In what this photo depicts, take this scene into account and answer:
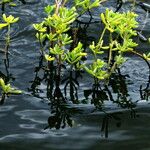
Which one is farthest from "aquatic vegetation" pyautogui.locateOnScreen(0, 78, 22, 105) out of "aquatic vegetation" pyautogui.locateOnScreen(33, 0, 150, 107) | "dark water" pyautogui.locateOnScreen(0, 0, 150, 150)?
"aquatic vegetation" pyautogui.locateOnScreen(33, 0, 150, 107)

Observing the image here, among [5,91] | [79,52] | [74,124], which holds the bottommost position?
[74,124]

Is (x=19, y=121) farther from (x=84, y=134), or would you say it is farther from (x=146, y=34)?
(x=146, y=34)

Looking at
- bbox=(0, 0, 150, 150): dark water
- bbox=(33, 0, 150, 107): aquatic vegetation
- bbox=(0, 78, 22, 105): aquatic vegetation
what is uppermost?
bbox=(33, 0, 150, 107): aquatic vegetation

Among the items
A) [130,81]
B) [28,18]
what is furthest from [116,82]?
[28,18]

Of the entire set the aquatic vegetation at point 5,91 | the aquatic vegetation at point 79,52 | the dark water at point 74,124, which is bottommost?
the dark water at point 74,124

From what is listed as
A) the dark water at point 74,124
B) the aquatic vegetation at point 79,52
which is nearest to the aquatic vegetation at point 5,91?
the dark water at point 74,124

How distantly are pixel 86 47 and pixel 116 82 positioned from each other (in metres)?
0.67

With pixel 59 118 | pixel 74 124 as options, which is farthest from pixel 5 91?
pixel 74 124

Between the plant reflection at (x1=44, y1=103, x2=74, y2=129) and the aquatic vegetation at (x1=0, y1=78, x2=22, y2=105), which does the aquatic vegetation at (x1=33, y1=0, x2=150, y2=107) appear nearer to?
the plant reflection at (x1=44, y1=103, x2=74, y2=129)

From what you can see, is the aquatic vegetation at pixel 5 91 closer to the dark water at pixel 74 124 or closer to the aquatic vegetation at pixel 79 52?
the dark water at pixel 74 124

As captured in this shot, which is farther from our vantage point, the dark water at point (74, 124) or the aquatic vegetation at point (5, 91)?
the aquatic vegetation at point (5, 91)

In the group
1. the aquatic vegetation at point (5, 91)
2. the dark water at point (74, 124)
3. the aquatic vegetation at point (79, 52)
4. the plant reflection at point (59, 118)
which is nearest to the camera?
the dark water at point (74, 124)

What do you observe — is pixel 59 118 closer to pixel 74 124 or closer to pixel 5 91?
pixel 74 124

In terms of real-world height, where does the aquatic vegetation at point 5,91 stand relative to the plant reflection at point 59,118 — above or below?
above
